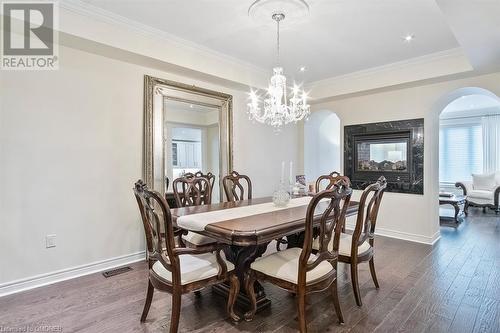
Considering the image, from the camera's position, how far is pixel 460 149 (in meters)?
7.85

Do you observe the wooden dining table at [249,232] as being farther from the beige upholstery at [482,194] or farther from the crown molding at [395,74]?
the beige upholstery at [482,194]

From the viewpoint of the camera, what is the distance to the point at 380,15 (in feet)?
9.07

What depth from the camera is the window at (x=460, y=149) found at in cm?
759

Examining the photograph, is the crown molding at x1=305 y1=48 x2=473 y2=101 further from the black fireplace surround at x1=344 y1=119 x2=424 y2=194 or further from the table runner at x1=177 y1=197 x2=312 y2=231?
the table runner at x1=177 y1=197 x2=312 y2=231

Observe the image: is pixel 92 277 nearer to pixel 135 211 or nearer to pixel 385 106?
pixel 135 211

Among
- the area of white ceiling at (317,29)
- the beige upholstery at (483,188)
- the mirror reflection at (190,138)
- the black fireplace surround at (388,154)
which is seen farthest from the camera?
the beige upholstery at (483,188)

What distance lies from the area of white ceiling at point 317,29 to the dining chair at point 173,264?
184cm

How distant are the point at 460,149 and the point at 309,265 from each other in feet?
27.1

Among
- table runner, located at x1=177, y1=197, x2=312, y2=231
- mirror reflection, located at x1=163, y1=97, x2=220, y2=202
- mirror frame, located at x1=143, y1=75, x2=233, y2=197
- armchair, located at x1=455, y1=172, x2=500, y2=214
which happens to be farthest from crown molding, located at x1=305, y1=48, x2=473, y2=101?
armchair, located at x1=455, y1=172, x2=500, y2=214

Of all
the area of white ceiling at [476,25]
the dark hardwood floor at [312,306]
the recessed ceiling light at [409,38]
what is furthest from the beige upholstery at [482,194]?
the recessed ceiling light at [409,38]

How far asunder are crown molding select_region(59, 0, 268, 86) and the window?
655cm

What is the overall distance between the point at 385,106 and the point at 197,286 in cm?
413

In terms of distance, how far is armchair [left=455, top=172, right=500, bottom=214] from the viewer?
6.34m

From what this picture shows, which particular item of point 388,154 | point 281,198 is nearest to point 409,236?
point 388,154
